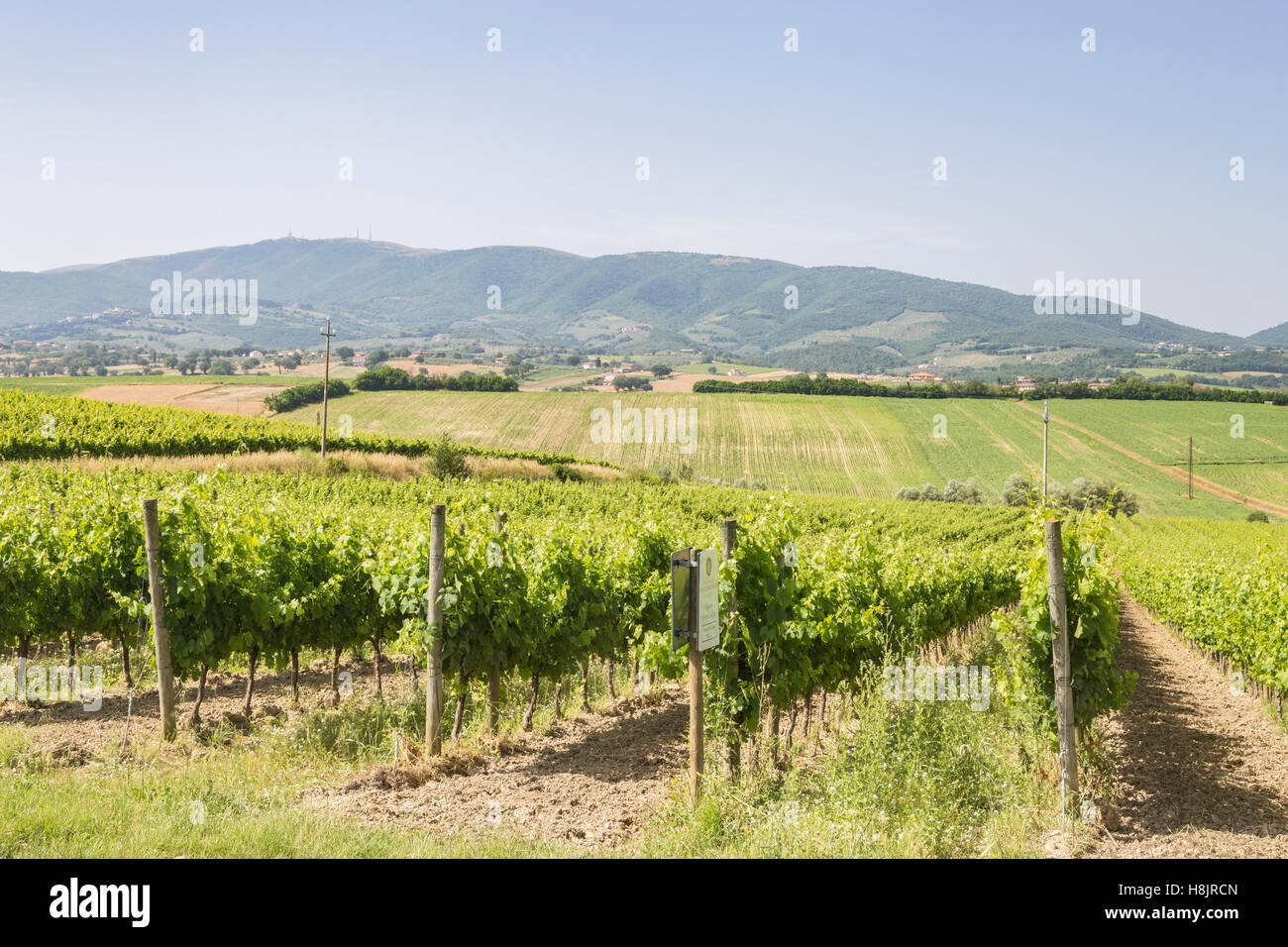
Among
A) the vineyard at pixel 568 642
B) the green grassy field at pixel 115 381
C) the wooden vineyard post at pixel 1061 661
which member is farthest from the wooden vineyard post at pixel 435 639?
the green grassy field at pixel 115 381

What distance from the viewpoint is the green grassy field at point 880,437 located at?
235 ft

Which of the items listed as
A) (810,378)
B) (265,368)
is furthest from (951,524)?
(265,368)

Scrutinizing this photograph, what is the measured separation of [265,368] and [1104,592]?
15653 centimetres

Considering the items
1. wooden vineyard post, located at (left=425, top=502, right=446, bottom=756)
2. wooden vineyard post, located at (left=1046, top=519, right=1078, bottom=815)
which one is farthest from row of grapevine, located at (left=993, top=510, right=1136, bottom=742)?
wooden vineyard post, located at (left=425, top=502, right=446, bottom=756)

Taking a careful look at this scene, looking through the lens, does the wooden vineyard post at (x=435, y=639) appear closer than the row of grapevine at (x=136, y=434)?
Yes

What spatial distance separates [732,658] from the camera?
24.4 ft

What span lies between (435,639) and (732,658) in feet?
9.83

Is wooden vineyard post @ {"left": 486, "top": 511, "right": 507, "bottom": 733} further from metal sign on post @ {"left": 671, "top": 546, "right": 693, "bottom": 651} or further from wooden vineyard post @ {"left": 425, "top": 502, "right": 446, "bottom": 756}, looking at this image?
metal sign on post @ {"left": 671, "top": 546, "right": 693, "bottom": 651}

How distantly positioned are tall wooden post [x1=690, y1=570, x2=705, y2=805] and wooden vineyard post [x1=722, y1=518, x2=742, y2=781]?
2.41 ft

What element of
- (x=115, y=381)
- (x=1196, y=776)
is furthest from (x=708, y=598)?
(x=115, y=381)

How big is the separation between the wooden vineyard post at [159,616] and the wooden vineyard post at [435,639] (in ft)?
8.88

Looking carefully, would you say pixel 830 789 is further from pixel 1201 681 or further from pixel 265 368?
pixel 265 368

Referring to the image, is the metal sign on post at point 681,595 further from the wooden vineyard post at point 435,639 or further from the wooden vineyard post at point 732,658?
the wooden vineyard post at point 435,639

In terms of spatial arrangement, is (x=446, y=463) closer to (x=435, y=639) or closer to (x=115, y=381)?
(x=435, y=639)
